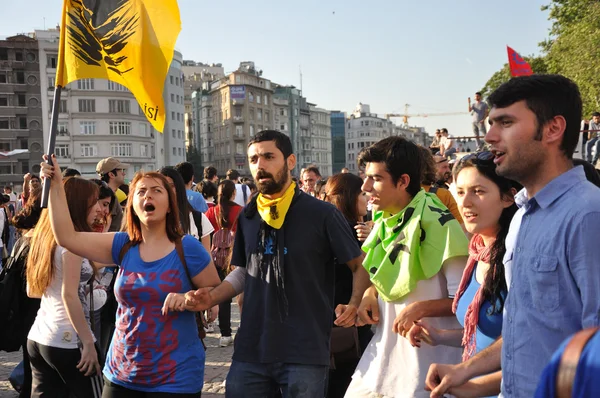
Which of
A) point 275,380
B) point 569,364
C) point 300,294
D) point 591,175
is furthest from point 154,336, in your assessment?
point 569,364

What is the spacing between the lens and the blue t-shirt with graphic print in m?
3.73

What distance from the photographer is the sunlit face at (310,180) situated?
36.0ft

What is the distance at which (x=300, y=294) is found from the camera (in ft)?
12.4

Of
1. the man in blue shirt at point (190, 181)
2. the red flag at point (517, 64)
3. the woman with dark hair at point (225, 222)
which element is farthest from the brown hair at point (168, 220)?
the red flag at point (517, 64)

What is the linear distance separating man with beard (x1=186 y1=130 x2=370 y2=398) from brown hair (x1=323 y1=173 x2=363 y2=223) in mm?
1571

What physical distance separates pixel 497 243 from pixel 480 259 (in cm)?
12

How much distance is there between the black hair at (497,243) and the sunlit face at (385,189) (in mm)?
466

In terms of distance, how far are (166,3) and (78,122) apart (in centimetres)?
7753

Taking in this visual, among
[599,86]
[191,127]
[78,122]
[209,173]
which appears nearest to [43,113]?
[78,122]

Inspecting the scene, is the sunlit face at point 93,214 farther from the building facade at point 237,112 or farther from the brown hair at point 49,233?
the building facade at point 237,112

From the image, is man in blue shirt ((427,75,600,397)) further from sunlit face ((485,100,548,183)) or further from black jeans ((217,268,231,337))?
black jeans ((217,268,231,337))

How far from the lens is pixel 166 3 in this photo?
4680mm

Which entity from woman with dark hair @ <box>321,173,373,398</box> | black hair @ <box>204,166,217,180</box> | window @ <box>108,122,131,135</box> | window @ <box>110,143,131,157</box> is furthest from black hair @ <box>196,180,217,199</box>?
window @ <box>108,122,131,135</box>

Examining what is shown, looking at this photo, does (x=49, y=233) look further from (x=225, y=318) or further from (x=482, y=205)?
(x=225, y=318)
